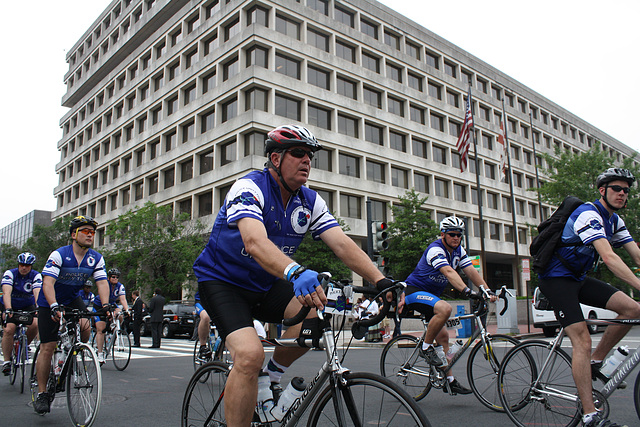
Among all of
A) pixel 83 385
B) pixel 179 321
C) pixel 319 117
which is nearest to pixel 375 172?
pixel 319 117

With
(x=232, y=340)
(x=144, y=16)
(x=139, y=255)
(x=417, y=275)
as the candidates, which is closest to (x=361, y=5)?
(x=144, y=16)

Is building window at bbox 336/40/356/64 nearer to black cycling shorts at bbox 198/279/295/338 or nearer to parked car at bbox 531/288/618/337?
parked car at bbox 531/288/618/337

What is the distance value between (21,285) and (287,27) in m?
35.1

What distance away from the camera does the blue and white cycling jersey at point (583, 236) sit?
4062mm

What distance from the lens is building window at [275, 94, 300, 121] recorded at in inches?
1467

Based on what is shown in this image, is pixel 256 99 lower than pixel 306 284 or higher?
higher

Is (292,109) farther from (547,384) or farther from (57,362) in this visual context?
(547,384)

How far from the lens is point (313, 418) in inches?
105

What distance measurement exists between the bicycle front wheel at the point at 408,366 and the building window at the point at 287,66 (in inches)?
1347

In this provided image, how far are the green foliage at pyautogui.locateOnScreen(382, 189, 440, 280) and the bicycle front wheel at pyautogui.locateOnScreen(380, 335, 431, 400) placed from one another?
90.2 feet

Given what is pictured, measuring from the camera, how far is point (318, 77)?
40438 mm

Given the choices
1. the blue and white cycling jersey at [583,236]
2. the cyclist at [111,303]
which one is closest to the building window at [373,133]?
the cyclist at [111,303]

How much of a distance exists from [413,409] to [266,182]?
5.21 feet

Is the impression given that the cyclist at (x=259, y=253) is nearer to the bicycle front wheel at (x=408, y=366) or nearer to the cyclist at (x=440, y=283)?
A: the cyclist at (x=440, y=283)
